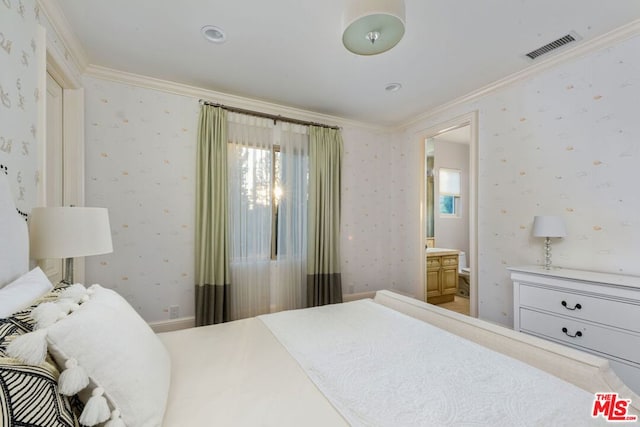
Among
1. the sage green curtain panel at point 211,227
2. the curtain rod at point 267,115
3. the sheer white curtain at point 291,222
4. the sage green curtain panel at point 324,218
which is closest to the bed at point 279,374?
the sage green curtain panel at point 211,227

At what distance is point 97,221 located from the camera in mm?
1595

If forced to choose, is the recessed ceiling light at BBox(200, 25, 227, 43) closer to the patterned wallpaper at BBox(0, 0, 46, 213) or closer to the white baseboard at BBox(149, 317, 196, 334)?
the patterned wallpaper at BBox(0, 0, 46, 213)

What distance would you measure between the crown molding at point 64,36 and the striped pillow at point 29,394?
7.15 ft

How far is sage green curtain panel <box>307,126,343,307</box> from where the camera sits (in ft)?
11.4

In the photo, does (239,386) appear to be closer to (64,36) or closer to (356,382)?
(356,382)

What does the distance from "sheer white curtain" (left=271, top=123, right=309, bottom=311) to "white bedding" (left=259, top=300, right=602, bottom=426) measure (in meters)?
1.73

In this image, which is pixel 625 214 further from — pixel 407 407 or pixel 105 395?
pixel 105 395

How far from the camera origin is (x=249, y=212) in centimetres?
317

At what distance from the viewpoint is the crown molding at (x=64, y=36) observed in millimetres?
1795

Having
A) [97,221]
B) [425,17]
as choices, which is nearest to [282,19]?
[425,17]

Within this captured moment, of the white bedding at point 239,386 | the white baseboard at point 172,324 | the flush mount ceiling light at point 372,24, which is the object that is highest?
the flush mount ceiling light at point 372,24

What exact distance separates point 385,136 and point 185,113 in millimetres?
2813

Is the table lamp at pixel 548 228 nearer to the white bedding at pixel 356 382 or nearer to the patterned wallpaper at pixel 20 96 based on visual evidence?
the white bedding at pixel 356 382

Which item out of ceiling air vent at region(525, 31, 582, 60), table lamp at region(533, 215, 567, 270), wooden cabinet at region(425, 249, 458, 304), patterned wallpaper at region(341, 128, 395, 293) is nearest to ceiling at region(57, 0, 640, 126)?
ceiling air vent at region(525, 31, 582, 60)
